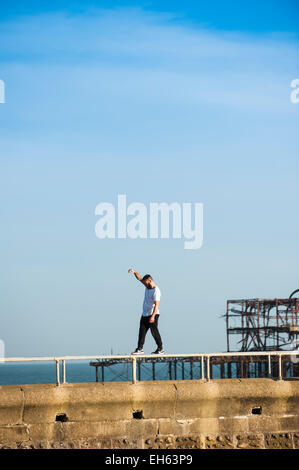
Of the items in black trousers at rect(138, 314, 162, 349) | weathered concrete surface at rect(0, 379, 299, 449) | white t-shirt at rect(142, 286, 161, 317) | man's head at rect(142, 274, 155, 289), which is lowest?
weathered concrete surface at rect(0, 379, 299, 449)

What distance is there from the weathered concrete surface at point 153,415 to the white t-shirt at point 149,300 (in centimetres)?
164

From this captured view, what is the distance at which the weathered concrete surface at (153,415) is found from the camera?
34.4 ft

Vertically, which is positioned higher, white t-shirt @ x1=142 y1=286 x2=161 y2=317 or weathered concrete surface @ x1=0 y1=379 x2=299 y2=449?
white t-shirt @ x1=142 y1=286 x2=161 y2=317

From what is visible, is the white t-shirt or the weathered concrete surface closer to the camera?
the weathered concrete surface

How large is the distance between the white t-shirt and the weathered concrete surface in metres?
1.64

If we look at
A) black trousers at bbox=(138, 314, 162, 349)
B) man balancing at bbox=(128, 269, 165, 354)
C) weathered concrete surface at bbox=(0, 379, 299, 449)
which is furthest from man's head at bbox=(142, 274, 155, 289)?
weathered concrete surface at bbox=(0, 379, 299, 449)

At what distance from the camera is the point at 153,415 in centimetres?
1084

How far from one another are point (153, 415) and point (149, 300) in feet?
7.48

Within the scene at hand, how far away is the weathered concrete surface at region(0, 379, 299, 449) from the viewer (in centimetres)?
1050

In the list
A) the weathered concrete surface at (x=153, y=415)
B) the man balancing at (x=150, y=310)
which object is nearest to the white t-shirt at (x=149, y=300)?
the man balancing at (x=150, y=310)

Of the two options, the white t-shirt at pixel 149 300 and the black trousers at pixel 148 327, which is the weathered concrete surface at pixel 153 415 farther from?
the white t-shirt at pixel 149 300

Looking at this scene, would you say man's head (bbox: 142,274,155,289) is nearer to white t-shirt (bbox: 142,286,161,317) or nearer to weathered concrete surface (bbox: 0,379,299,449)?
white t-shirt (bbox: 142,286,161,317)
